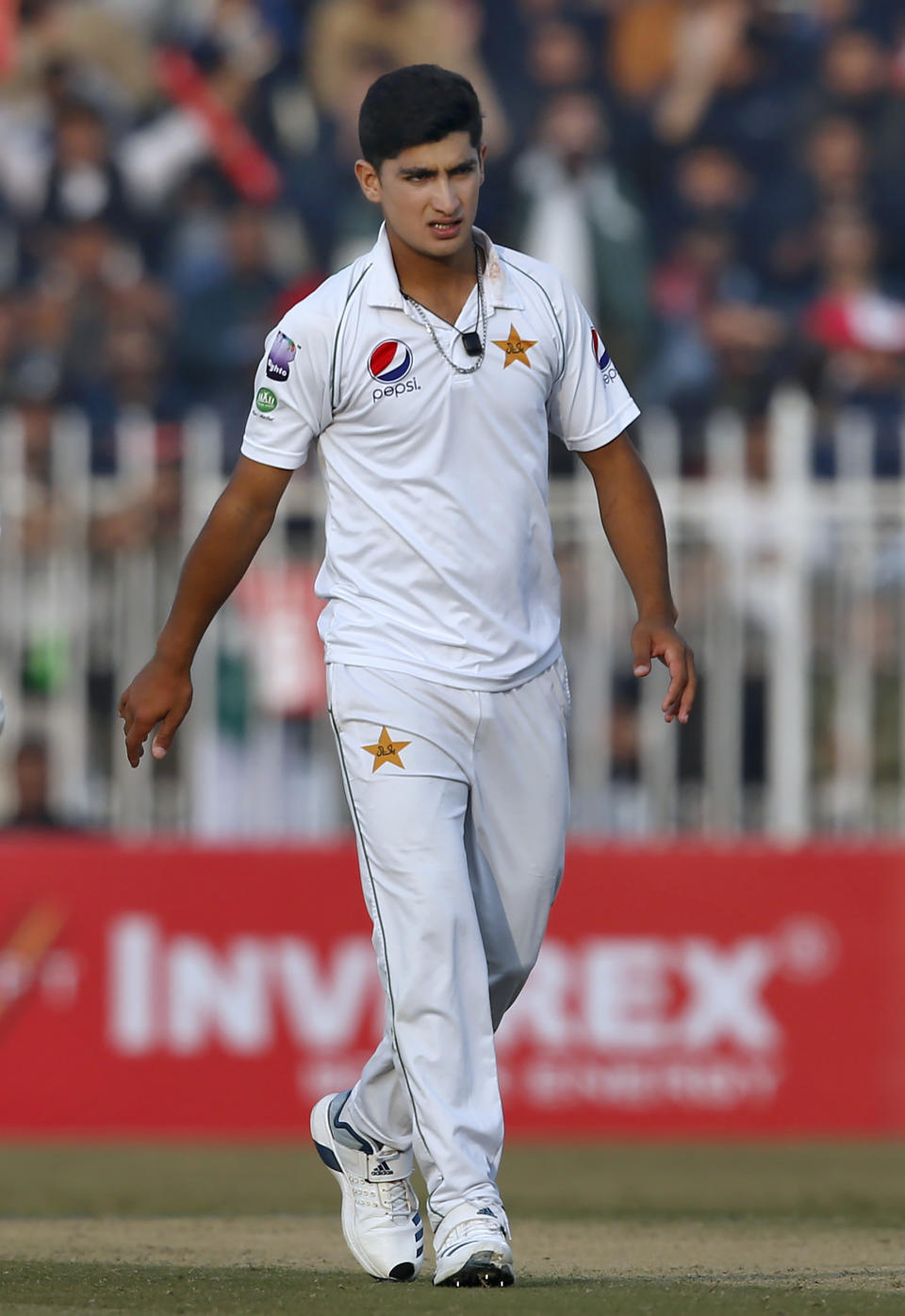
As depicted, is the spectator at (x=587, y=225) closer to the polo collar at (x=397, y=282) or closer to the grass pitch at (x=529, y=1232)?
the grass pitch at (x=529, y=1232)

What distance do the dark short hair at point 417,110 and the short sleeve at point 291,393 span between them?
0.34 m

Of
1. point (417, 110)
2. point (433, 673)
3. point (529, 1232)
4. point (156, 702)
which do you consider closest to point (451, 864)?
point (433, 673)

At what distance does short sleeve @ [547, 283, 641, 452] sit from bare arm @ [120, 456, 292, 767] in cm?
55

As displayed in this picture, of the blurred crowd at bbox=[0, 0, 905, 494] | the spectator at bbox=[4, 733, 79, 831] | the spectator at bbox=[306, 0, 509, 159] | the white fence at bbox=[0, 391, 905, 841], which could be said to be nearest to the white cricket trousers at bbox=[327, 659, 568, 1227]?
the white fence at bbox=[0, 391, 905, 841]

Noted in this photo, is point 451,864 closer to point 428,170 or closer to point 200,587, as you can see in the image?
point 200,587

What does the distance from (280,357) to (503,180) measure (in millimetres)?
7753

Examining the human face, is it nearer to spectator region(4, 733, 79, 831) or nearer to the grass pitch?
the grass pitch

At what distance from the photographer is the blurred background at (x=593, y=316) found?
30.8 feet

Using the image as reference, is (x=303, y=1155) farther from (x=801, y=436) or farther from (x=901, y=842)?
(x=801, y=436)

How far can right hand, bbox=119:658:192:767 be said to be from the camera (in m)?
4.24

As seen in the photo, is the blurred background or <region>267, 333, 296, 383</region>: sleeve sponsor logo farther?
the blurred background

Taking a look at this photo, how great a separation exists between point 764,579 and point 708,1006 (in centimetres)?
176

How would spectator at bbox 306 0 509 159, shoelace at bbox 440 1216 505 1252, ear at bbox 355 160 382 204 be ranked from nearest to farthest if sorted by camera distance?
shoelace at bbox 440 1216 505 1252, ear at bbox 355 160 382 204, spectator at bbox 306 0 509 159

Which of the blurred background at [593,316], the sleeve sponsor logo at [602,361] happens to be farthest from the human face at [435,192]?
the blurred background at [593,316]
